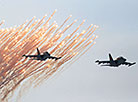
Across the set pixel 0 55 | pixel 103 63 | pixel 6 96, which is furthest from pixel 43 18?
pixel 103 63

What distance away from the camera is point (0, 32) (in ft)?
295

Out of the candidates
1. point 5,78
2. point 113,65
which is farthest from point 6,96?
point 113,65

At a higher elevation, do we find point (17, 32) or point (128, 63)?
point (17, 32)

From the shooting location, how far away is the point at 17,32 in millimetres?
89250

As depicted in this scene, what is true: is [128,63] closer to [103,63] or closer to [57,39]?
[103,63]

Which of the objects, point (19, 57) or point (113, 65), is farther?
point (19, 57)

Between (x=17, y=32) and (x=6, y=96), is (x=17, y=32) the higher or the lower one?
the higher one

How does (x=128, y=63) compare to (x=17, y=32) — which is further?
(x=17, y=32)

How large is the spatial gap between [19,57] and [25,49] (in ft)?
8.98

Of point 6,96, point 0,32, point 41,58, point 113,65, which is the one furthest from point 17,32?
point 113,65

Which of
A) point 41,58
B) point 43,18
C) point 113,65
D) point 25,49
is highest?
point 43,18

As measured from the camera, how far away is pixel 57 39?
87.6 m

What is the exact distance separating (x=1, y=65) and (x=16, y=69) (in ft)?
12.9

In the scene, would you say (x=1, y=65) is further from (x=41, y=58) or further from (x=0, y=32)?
(x=41, y=58)
